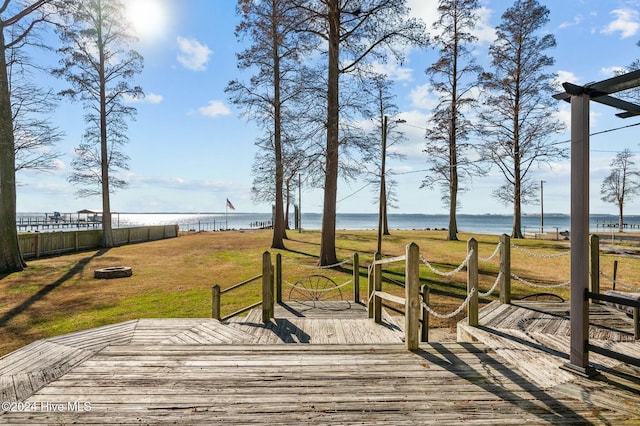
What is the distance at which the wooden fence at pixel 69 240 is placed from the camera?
60.0ft

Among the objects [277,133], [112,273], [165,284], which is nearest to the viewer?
[165,284]

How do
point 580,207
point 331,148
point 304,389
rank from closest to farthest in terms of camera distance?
point 304,389 → point 580,207 → point 331,148

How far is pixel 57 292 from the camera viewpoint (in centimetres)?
1105

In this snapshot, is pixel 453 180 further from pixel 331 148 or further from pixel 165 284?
pixel 165 284

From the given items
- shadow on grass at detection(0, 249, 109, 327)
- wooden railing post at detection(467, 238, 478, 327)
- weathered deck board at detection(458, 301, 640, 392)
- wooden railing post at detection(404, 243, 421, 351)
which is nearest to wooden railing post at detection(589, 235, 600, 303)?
weathered deck board at detection(458, 301, 640, 392)

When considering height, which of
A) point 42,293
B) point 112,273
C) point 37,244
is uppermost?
point 37,244

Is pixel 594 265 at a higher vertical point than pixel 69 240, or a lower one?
higher

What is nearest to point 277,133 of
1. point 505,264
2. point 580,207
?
point 505,264

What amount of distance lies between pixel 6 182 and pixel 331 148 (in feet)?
45.5

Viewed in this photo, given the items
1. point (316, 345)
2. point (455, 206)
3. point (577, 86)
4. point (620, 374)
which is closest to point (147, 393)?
point (316, 345)

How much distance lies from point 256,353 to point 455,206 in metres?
24.0

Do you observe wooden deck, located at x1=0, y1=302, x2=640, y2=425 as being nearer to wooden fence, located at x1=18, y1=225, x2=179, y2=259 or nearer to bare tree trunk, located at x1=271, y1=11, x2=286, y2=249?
bare tree trunk, located at x1=271, y1=11, x2=286, y2=249

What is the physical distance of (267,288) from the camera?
683cm

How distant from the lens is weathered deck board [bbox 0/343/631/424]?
3.21m
